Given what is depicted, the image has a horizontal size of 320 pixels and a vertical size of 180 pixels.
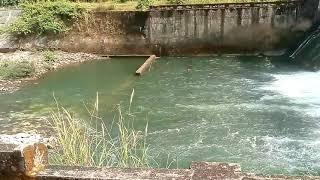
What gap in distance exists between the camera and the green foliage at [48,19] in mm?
17859

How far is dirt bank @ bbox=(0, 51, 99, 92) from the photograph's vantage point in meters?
14.7

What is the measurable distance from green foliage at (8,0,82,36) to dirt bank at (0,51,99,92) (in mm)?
1036

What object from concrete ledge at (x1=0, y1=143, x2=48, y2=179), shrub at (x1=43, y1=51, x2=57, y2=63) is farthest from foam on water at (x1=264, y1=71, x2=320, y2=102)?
concrete ledge at (x1=0, y1=143, x2=48, y2=179)

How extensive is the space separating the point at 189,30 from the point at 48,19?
5.59 meters

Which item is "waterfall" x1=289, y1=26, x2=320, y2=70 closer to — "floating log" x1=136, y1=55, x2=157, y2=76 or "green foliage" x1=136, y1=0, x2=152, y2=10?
"floating log" x1=136, y1=55, x2=157, y2=76

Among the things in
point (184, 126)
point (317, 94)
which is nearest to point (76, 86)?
point (184, 126)

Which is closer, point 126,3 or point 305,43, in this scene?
point 305,43

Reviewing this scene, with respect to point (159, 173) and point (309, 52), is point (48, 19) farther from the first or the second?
point (159, 173)

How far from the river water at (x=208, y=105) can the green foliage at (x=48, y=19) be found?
2470mm

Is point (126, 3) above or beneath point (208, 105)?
above

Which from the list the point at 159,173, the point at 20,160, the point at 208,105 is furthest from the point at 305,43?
the point at 20,160

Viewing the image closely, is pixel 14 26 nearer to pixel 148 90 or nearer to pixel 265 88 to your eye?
pixel 148 90

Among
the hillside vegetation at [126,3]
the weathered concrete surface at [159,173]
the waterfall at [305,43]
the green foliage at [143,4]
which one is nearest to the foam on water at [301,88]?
the waterfall at [305,43]

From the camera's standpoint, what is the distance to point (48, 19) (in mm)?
18078
